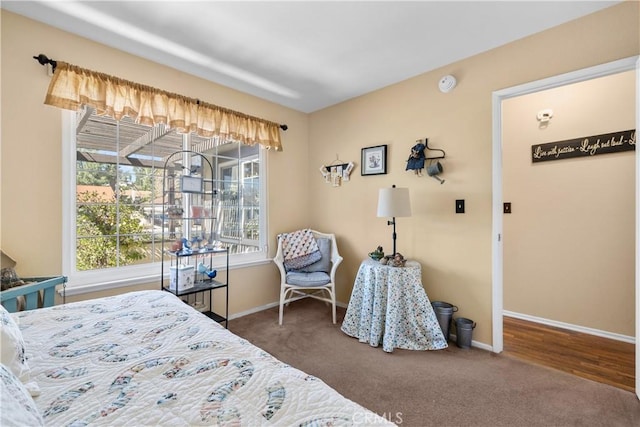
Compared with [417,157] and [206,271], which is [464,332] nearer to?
[417,157]

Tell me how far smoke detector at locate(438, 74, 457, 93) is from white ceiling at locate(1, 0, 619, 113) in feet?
0.50

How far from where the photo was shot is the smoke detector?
2.51m

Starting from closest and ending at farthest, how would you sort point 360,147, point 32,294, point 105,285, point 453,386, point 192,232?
point 32,294
point 453,386
point 105,285
point 192,232
point 360,147

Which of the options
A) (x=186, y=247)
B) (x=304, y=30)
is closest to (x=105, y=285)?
(x=186, y=247)

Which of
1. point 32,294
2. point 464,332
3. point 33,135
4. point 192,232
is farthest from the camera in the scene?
point 192,232

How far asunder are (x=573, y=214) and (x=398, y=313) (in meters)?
2.03

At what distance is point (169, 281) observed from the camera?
8.38 feet

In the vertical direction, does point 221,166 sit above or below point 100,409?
above

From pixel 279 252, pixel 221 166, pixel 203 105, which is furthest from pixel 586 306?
pixel 203 105

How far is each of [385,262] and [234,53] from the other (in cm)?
227

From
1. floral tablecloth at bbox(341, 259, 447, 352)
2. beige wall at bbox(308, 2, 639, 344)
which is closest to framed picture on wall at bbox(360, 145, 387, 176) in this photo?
beige wall at bbox(308, 2, 639, 344)

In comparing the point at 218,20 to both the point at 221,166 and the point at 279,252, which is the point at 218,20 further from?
the point at 279,252

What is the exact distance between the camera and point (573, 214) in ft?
8.91

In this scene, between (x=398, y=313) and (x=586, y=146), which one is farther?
(x=586, y=146)
